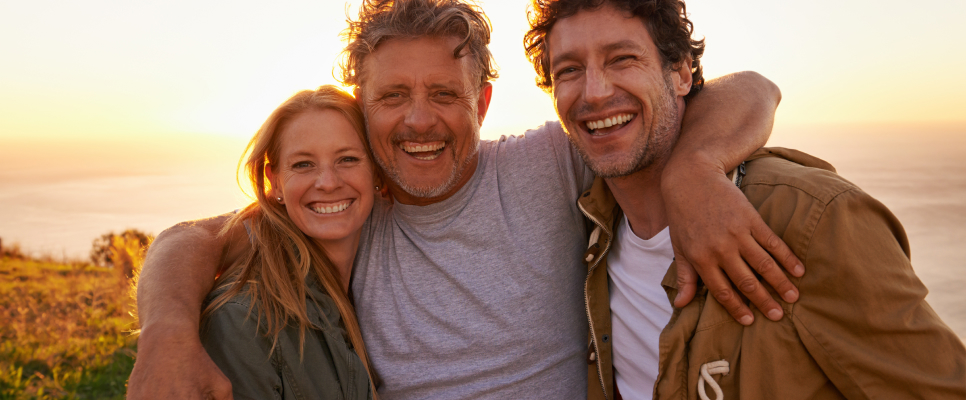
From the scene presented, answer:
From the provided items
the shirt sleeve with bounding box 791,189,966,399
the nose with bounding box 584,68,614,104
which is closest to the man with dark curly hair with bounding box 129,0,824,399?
the nose with bounding box 584,68,614,104

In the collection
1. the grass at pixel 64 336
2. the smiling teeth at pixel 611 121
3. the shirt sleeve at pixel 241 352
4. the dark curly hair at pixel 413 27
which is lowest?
the grass at pixel 64 336

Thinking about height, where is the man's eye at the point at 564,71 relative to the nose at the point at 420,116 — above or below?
above

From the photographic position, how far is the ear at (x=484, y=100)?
9.30 feet

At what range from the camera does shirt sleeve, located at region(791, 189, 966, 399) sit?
151 centimetres

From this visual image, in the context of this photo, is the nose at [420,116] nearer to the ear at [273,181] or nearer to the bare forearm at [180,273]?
the ear at [273,181]

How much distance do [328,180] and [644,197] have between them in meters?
1.29

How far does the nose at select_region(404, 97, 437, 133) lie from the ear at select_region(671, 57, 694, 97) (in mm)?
1046

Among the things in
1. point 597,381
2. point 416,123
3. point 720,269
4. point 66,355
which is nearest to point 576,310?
point 597,381

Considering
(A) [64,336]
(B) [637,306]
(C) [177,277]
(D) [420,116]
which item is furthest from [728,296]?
(A) [64,336]

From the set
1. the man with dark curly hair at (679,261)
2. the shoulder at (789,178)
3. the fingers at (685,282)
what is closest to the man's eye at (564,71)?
the man with dark curly hair at (679,261)

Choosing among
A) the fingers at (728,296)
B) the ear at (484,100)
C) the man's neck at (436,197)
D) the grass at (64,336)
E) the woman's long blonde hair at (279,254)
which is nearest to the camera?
the fingers at (728,296)

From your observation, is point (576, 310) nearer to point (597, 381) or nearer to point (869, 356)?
point (597, 381)

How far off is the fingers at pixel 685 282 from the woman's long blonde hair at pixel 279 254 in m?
1.27

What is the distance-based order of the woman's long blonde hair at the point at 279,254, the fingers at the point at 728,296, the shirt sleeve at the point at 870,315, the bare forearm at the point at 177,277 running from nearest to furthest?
1. the shirt sleeve at the point at 870,315
2. the fingers at the point at 728,296
3. the bare forearm at the point at 177,277
4. the woman's long blonde hair at the point at 279,254
